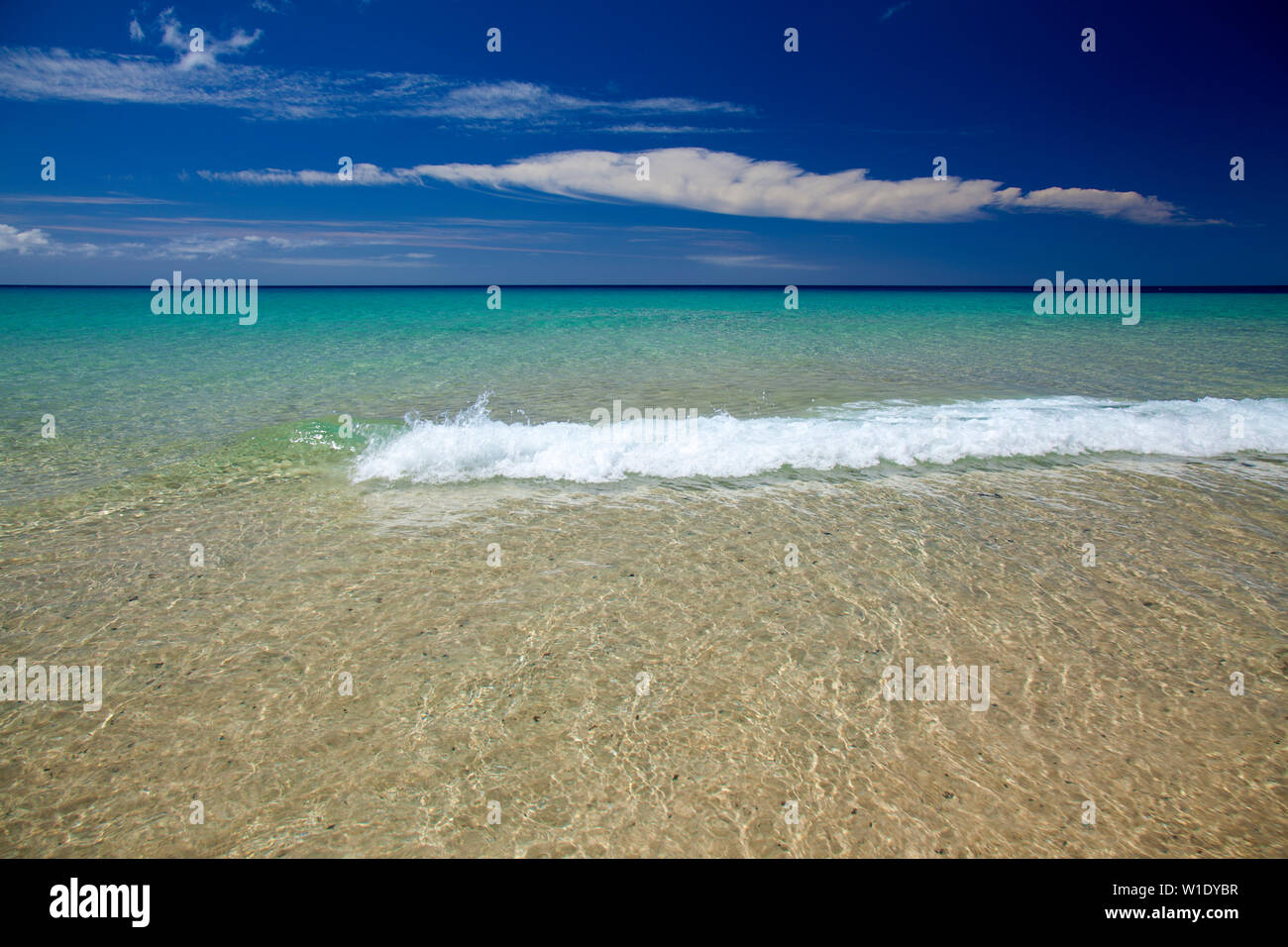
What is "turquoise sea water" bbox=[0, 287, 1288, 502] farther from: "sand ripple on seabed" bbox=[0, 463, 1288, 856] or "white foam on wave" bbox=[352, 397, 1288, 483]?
"sand ripple on seabed" bbox=[0, 463, 1288, 856]

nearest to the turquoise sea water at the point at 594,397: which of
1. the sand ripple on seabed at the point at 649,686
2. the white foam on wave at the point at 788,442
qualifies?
the white foam on wave at the point at 788,442

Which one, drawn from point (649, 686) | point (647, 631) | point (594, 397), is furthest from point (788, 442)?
point (649, 686)

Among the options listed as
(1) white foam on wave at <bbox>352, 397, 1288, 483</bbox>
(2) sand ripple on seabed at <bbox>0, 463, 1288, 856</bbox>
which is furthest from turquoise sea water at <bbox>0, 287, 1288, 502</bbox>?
Result: (2) sand ripple on seabed at <bbox>0, 463, 1288, 856</bbox>

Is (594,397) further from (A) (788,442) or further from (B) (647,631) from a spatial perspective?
(B) (647,631)

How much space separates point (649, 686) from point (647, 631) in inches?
24.5

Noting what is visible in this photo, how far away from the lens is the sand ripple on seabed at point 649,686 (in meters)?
2.98

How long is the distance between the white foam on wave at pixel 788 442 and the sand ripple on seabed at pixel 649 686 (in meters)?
1.44

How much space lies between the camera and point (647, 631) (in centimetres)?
451
